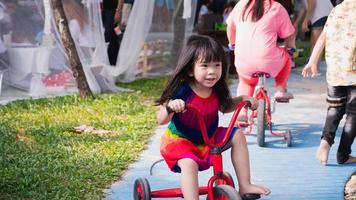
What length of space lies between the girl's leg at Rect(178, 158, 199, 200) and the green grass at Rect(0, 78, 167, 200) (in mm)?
958

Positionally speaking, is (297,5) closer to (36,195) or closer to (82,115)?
(82,115)

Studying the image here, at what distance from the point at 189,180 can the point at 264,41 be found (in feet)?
8.17

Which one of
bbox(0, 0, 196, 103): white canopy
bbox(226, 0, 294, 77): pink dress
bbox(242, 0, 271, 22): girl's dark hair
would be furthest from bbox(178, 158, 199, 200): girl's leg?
bbox(0, 0, 196, 103): white canopy

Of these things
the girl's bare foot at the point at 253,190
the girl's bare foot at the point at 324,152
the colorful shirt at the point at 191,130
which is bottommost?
the girl's bare foot at the point at 324,152

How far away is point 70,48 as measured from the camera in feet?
27.7

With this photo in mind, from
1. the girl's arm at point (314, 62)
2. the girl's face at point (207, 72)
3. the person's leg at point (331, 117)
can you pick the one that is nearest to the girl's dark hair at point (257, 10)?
the girl's arm at point (314, 62)

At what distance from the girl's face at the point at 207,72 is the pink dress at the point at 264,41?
2.05 m

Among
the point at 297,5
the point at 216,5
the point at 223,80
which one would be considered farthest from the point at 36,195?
the point at 297,5

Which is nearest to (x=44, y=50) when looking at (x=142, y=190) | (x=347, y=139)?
(x=347, y=139)

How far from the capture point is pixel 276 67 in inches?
248

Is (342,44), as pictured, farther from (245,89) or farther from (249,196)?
(249,196)

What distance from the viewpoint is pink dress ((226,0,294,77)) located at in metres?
6.23

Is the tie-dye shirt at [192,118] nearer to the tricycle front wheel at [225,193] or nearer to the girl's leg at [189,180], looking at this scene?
the girl's leg at [189,180]

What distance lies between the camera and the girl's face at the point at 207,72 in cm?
420
